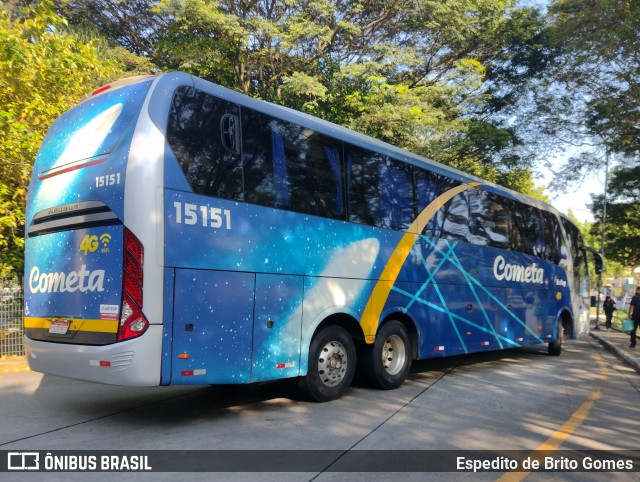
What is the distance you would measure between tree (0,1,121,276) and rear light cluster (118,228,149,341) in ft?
19.0

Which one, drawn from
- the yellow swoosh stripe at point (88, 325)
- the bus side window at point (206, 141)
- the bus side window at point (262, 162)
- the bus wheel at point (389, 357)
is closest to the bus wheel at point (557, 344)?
the bus wheel at point (389, 357)

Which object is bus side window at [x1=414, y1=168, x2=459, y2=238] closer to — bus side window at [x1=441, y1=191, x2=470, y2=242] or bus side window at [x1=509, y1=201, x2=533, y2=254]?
bus side window at [x1=441, y1=191, x2=470, y2=242]

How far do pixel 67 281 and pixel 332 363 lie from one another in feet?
11.3

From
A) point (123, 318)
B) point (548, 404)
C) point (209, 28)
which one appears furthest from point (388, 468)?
point (209, 28)

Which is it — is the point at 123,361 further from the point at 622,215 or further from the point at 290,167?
the point at 622,215

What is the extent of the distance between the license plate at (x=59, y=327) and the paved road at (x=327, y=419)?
1031 mm

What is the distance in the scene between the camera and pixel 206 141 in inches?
230

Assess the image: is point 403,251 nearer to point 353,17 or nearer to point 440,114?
point 440,114

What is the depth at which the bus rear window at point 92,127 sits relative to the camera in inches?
227

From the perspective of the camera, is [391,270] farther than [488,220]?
No

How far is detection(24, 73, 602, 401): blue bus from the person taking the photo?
17.6ft

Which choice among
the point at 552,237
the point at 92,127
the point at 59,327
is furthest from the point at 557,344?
the point at 92,127

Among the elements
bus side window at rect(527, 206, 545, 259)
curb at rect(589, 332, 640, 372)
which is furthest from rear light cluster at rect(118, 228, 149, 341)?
curb at rect(589, 332, 640, 372)

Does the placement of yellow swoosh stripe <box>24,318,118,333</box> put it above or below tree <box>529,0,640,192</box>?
below
